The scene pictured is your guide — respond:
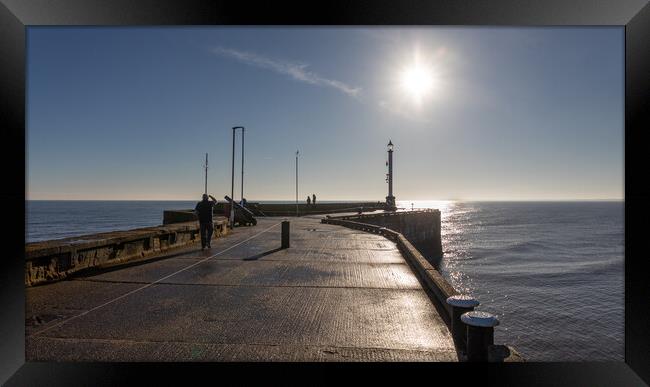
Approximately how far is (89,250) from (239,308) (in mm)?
5094

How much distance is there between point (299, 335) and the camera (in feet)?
16.4

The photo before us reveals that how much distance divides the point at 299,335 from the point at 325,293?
2.30m

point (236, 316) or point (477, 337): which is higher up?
point (477, 337)

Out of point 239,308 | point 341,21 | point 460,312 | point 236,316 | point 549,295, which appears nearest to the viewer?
point 341,21

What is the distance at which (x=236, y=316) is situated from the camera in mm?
5742

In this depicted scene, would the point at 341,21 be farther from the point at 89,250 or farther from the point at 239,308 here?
the point at 89,250

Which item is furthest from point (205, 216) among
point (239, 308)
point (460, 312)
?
point (460, 312)

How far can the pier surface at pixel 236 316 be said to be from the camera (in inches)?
176

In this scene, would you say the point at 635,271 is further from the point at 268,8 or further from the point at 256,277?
the point at 256,277

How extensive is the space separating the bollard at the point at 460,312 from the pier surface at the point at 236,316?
150 millimetres

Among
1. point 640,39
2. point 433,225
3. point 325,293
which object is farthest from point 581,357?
point 433,225

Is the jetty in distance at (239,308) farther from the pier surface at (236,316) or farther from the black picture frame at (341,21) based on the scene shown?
the black picture frame at (341,21)

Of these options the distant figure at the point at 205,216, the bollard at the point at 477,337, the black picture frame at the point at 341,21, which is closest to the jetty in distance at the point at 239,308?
the bollard at the point at 477,337

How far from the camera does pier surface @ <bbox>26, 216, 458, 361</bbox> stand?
4.48 m
